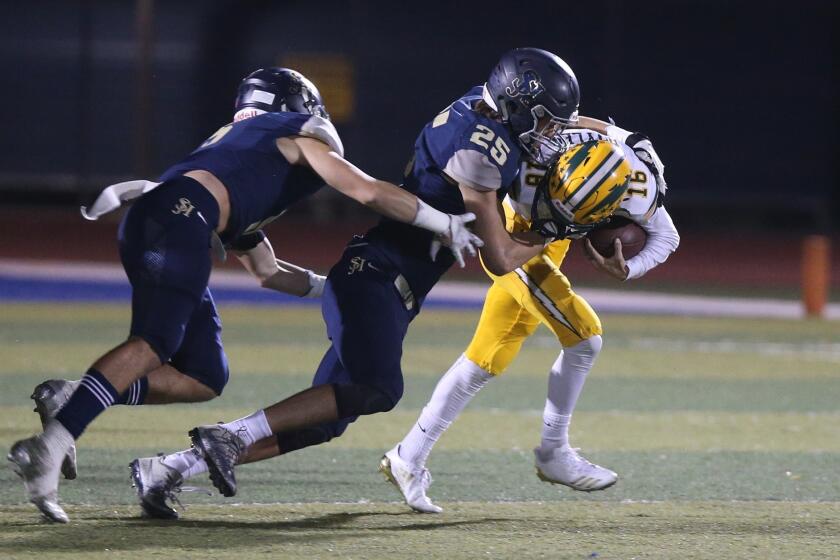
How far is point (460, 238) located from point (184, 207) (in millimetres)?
928

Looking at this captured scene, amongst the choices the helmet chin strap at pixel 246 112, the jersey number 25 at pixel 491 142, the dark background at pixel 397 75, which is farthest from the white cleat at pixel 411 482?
the dark background at pixel 397 75

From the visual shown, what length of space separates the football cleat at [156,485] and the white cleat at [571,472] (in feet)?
4.86

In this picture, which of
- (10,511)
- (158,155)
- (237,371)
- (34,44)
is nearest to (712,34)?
(158,155)

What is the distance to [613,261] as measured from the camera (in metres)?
5.17

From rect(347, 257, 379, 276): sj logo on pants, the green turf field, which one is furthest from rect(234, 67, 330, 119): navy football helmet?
the green turf field

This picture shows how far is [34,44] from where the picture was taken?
23.8 m

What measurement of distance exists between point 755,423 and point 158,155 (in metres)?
17.9

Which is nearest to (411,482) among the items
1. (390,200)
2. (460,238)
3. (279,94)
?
(460,238)

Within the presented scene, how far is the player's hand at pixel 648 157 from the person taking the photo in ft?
17.1

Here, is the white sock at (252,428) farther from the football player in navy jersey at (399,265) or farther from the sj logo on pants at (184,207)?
the sj logo on pants at (184,207)

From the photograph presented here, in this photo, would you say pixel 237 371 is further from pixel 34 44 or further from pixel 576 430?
pixel 34 44

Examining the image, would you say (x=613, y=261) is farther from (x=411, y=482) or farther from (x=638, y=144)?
(x=411, y=482)

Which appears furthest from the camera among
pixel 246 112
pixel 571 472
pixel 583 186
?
pixel 571 472

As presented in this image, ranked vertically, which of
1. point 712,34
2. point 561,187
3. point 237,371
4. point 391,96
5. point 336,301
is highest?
point 712,34
